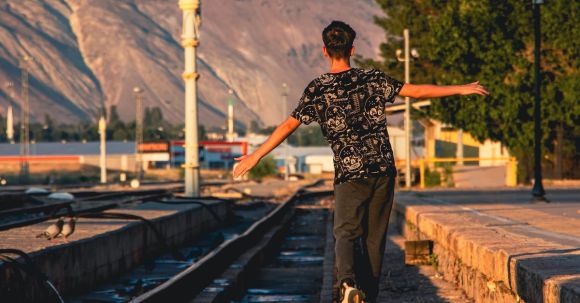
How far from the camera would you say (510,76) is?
48188 mm

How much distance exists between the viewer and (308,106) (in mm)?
8492

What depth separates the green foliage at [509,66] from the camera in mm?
46844

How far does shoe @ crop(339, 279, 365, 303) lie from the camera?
8211mm

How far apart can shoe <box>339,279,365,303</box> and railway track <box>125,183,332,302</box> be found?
304 cm

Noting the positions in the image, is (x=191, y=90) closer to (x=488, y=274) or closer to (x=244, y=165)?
(x=488, y=274)

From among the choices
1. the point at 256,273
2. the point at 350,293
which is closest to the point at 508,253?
the point at 350,293

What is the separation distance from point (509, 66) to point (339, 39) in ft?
134

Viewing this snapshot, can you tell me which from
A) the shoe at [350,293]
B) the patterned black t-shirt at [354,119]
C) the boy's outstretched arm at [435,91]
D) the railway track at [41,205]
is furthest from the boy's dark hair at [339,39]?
the railway track at [41,205]

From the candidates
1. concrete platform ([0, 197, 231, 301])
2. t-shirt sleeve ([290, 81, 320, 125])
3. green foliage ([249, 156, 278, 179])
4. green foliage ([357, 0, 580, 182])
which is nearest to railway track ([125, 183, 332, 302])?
concrete platform ([0, 197, 231, 301])

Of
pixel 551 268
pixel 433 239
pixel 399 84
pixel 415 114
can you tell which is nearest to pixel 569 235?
pixel 433 239

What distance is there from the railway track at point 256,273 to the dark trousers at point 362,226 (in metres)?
2.96

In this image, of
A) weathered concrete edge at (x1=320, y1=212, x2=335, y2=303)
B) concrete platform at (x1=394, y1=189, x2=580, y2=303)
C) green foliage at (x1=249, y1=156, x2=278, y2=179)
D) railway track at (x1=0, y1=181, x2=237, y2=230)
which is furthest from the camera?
green foliage at (x1=249, y1=156, x2=278, y2=179)

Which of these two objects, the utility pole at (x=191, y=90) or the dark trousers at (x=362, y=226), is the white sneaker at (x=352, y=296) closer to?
the dark trousers at (x=362, y=226)

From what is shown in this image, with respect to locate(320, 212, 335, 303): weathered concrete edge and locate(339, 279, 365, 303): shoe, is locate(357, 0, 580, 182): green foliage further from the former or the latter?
locate(339, 279, 365, 303): shoe
